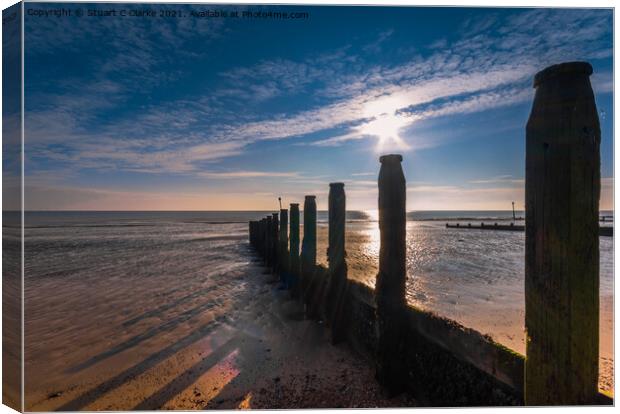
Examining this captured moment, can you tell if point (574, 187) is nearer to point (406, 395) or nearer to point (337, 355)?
point (406, 395)

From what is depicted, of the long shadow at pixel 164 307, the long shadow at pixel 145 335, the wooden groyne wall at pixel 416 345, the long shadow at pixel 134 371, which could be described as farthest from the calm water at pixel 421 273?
the long shadow at pixel 134 371

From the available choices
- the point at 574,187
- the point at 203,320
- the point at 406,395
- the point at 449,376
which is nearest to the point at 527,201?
the point at 574,187

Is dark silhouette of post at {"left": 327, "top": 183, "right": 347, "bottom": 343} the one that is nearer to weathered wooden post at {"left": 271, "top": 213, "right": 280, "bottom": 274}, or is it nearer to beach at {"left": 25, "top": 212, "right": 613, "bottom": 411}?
beach at {"left": 25, "top": 212, "right": 613, "bottom": 411}

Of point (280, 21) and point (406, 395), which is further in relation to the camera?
point (280, 21)

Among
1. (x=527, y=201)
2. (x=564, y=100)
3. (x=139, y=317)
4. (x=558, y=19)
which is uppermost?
(x=558, y=19)

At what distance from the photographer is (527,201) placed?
2.02m

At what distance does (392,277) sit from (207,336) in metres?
4.04

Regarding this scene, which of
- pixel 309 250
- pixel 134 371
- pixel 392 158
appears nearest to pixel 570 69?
pixel 392 158

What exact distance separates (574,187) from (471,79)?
3402 mm

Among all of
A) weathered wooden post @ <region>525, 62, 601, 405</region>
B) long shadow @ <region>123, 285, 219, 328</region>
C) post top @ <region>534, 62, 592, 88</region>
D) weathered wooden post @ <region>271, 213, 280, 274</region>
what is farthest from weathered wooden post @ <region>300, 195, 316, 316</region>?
post top @ <region>534, 62, 592, 88</region>

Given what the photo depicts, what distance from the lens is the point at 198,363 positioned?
16.5 ft

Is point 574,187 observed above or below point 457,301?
above

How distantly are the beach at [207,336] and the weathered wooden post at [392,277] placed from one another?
0.34 m

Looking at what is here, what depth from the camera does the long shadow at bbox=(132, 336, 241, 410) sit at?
163 inches
